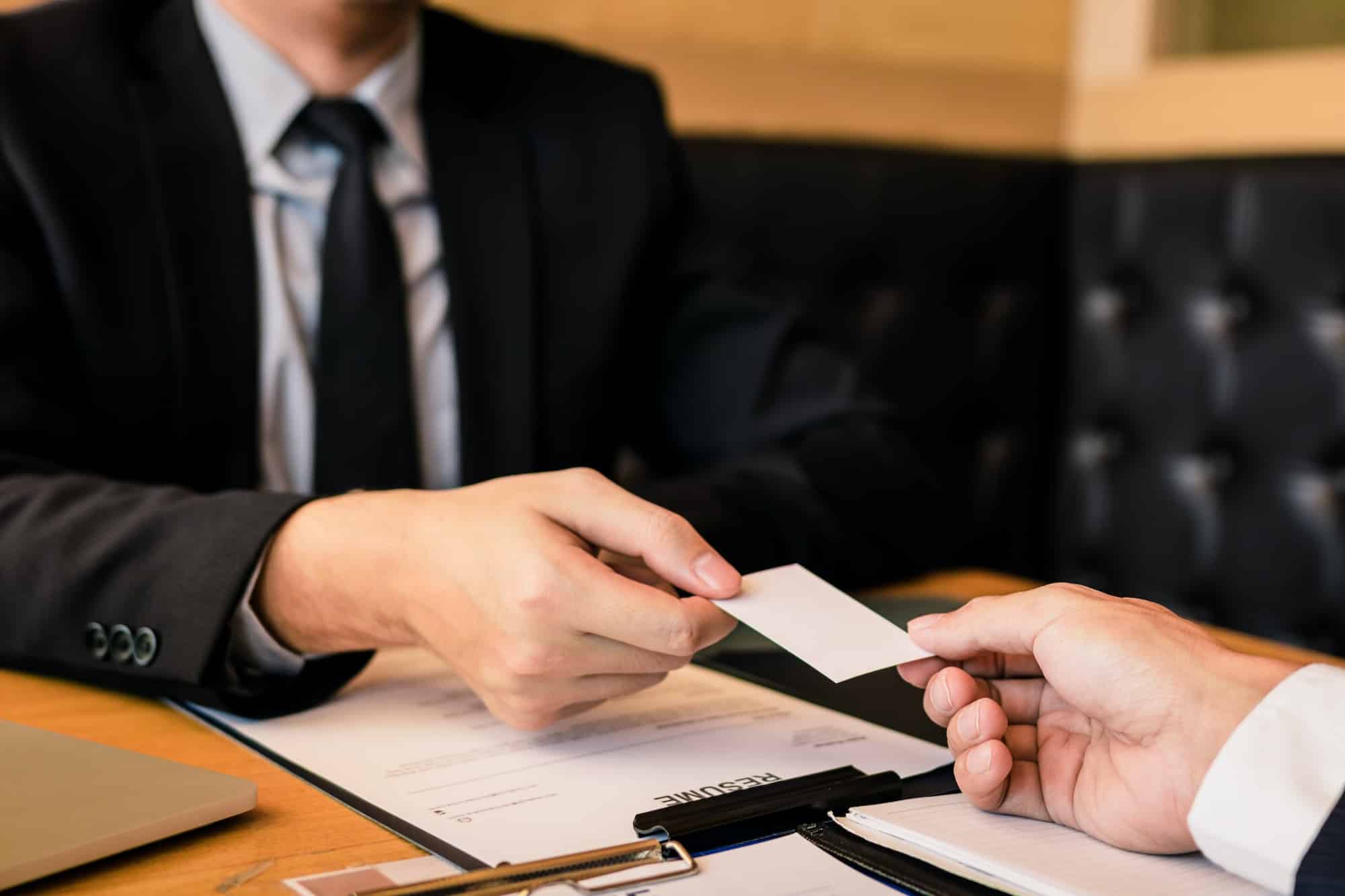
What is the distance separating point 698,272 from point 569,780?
0.78 metres

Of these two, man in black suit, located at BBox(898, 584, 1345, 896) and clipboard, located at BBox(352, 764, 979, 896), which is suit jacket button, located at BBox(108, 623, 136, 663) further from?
man in black suit, located at BBox(898, 584, 1345, 896)

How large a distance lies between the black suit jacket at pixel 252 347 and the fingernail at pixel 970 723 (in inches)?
10.7

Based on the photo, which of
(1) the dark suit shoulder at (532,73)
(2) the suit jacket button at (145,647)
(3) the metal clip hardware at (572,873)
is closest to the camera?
(3) the metal clip hardware at (572,873)

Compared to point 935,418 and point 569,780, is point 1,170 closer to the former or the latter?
point 569,780

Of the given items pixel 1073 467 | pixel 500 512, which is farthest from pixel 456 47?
pixel 1073 467

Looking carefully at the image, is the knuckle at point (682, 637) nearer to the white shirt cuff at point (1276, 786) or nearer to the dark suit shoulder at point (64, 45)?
the white shirt cuff at point (1276, 786)

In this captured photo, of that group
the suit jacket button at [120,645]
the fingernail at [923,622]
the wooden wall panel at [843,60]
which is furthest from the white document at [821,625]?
the wooden wall panel at [843,60]

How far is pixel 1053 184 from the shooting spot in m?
1.85

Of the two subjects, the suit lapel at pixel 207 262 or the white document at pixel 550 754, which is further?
the suit lapel at pixel 207 262

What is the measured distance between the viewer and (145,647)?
0.76 metres

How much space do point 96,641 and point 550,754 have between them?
0.29 metres

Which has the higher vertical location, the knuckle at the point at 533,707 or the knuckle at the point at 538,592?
the knuckle at the point at 538,592

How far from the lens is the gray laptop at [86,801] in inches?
20.3

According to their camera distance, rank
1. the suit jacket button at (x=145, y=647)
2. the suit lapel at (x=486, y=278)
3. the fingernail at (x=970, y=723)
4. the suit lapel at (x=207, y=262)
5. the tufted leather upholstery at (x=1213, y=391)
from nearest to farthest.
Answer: the fingernail at (x=970, y=723) < the suit jacket button at (x=145, y=647) < the suit lapel at (x=207, y=262) < the suit lapel at (x=486, y=278) < the tufted leather upholstery at (x=1213, y=391)
